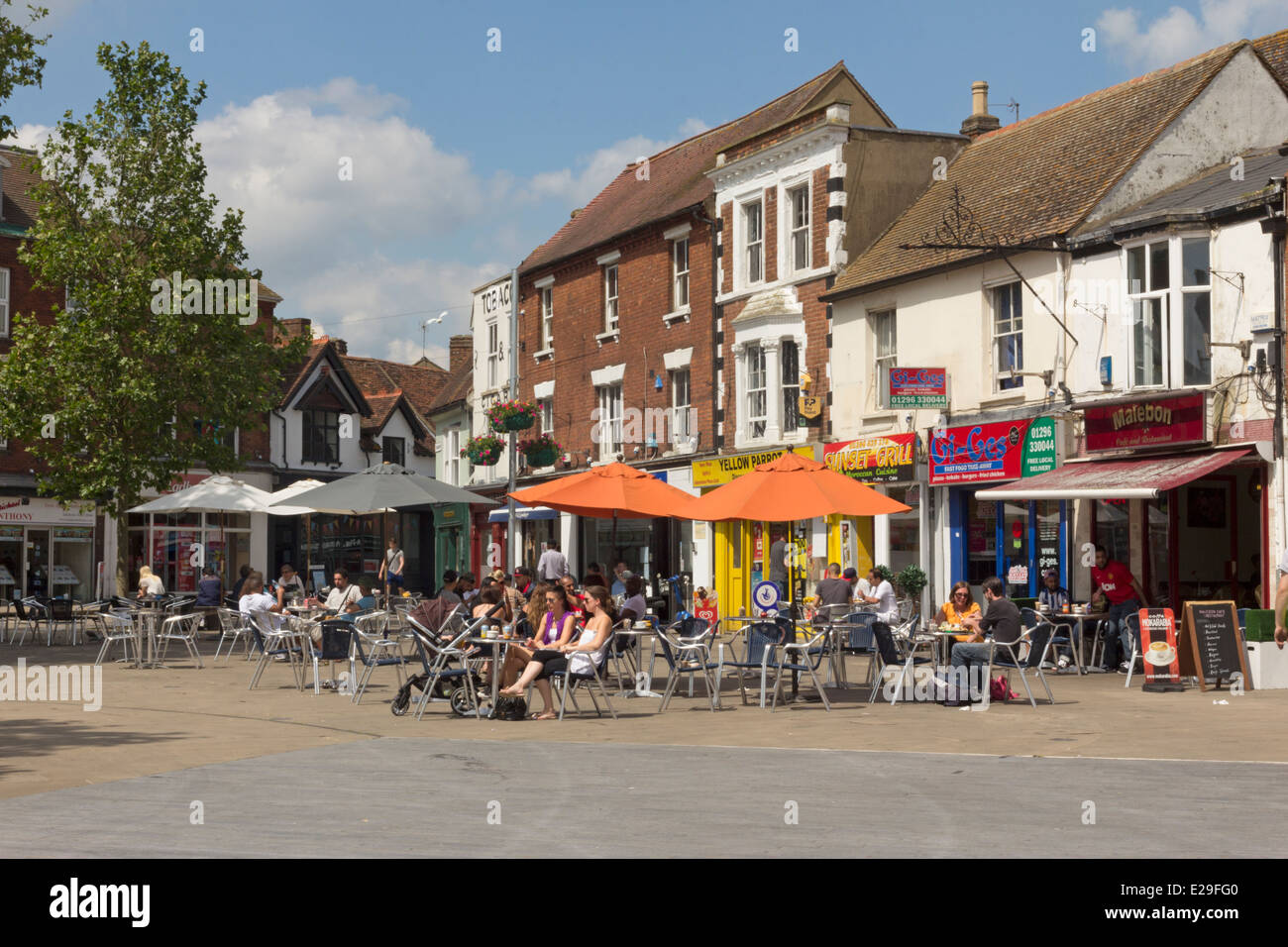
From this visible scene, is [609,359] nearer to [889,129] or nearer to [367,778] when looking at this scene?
[889,129]

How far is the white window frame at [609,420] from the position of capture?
36531mm

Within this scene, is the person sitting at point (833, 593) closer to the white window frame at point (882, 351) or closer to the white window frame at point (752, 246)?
the white window frame at point (882, 351)

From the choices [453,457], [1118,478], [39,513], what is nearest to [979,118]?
[1118,478]

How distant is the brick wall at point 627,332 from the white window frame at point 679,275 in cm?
11

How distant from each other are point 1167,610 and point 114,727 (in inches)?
459

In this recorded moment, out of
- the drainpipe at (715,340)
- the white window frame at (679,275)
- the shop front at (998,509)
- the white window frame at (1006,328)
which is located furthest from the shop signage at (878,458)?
the white window frame at (679,275)

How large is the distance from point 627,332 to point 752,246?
16.9 feet

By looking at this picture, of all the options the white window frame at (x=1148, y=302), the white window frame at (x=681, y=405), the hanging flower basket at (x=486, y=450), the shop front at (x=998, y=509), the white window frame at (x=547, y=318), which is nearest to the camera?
the white window frame at (x=1148, y=302)

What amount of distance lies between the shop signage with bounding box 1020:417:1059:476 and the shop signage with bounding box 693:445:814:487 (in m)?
6.40

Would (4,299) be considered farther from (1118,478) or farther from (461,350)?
(1118,478)

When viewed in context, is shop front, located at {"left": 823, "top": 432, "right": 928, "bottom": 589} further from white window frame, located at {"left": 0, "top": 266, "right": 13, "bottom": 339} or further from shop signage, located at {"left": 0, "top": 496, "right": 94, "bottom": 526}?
white window frame, located at {"left": 0, "top": 266, "right": 13, "bottom": 339}

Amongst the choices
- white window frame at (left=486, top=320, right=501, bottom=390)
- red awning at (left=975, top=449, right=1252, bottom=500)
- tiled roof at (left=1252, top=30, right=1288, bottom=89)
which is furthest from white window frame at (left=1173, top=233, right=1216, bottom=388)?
white window frame at (left=486, top=320, right=501, bottom=390)

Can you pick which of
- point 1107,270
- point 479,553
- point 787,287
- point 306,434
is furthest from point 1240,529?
point 306,434

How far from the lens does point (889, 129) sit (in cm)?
2988
